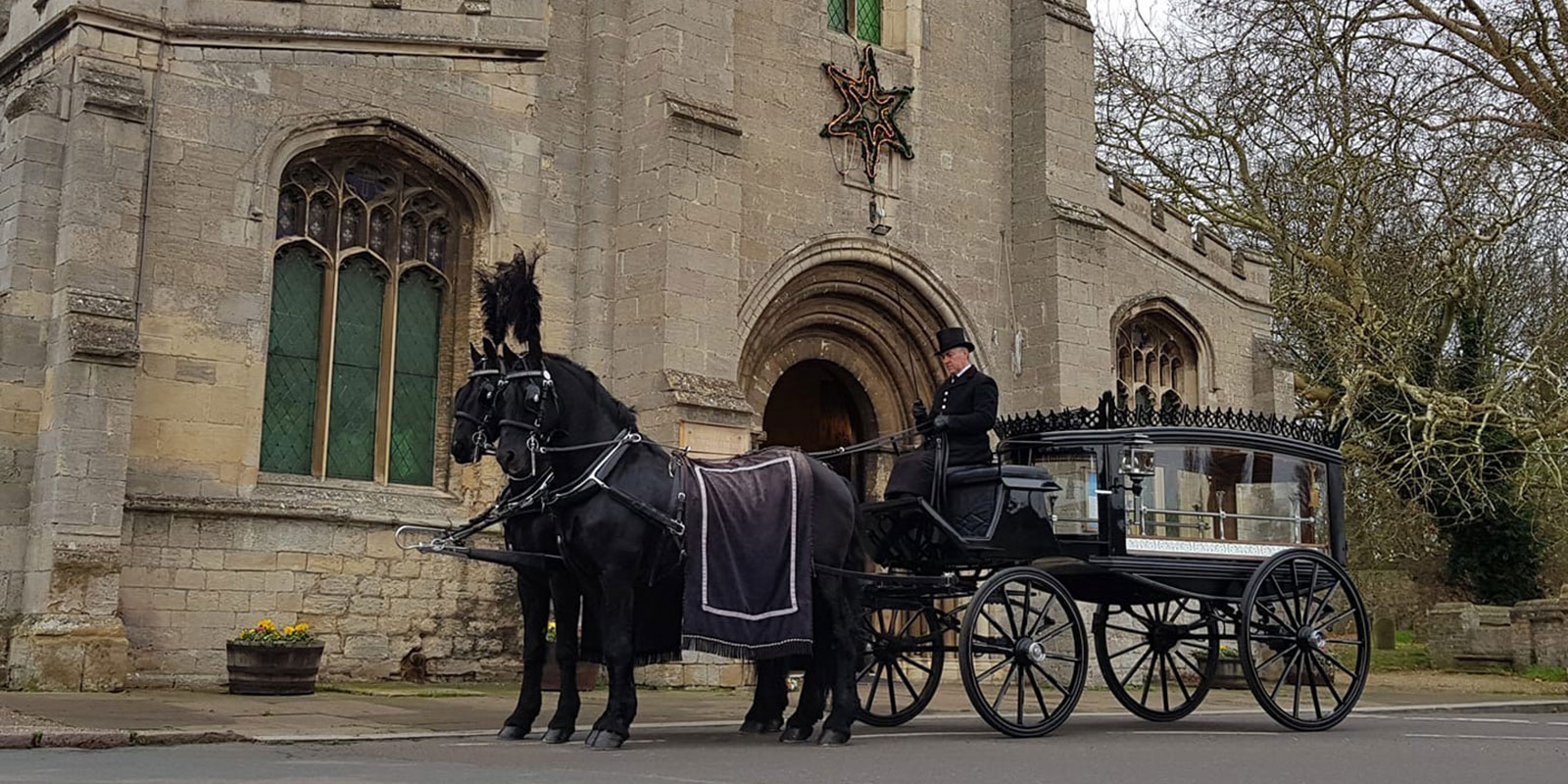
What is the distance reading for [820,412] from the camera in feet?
69.0

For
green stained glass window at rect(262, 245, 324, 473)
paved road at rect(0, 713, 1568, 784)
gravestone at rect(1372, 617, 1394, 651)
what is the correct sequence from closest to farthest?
paved road at rect(0, 713, 1568, 784)
green stained glass window at rect(262, 245, 324, 473)
gravestone at rect(1372, 617, 1394, 651)

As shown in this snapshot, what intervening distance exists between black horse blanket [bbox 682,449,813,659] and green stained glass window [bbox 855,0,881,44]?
1140cm

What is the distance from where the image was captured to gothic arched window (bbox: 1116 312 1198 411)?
885 inches

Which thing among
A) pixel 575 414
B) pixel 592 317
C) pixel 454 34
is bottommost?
pixel 575 414

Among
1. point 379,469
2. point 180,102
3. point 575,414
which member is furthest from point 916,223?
point 575,414

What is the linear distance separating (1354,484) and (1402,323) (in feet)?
11.5

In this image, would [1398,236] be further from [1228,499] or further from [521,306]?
[521,306]

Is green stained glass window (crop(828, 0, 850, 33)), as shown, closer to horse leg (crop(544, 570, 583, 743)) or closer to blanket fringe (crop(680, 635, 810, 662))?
horse leg (crop(544, 570, 583, 743))

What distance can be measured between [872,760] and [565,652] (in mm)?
2093

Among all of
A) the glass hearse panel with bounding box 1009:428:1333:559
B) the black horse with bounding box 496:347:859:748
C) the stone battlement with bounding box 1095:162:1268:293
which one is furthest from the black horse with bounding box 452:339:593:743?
the stone battlement with bounding box 1095:162:1268:293

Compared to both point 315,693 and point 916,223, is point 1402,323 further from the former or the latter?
point 315,693

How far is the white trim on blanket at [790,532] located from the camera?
30.3 ft

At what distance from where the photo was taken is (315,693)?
516 inches

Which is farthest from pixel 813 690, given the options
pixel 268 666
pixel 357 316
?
pixel 357 316
